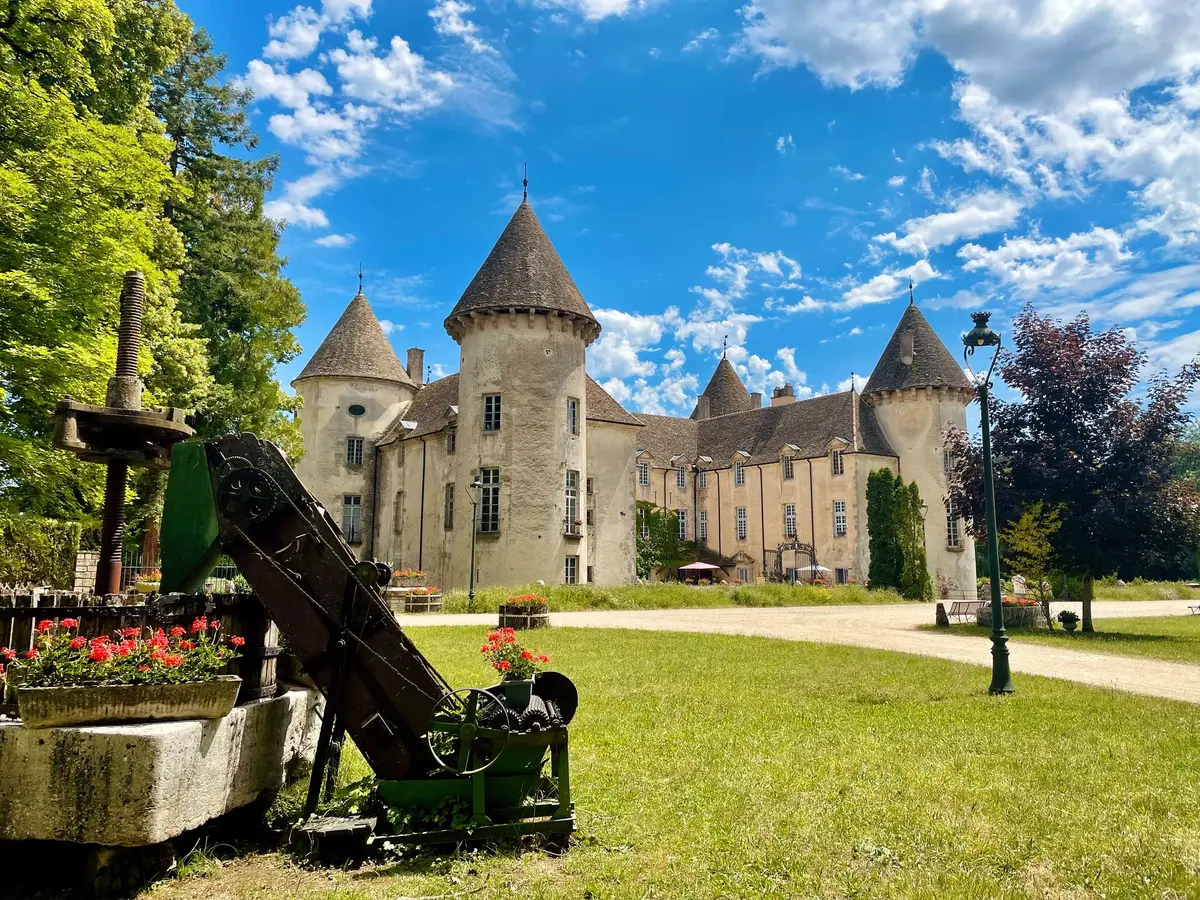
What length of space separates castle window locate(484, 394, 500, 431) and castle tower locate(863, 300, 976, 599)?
75.1 feet

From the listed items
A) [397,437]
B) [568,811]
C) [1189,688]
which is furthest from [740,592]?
[568,811]

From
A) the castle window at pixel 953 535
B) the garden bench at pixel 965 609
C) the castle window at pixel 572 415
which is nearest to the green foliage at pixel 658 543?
the castle window at pixel 572 415

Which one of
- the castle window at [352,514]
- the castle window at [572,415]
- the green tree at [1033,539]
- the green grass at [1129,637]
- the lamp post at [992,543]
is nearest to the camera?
the lamp post at [992,543]

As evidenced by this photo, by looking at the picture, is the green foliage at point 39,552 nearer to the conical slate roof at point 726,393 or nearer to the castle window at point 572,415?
the castle window at point 572,415

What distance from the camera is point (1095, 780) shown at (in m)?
6.41

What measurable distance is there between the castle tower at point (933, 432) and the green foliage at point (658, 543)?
1324cm

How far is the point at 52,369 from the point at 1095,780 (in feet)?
45.4

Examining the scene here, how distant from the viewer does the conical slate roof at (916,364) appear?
140ft

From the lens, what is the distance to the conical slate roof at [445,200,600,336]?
3266 cm

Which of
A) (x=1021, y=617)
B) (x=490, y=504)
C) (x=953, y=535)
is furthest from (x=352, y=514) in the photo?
(x=953, y=535)

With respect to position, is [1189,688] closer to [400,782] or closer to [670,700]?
[670,700]

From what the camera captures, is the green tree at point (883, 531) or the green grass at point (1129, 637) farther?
the green tree at point (883, 531)

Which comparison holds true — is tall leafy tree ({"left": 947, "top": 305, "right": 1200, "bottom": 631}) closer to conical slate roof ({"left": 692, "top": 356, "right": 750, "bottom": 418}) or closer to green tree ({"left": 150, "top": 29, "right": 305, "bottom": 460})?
green tree ({"left": 150, "top": 29, "right": 305, "bottom": 460})

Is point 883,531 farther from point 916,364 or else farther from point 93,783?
point 93,783
